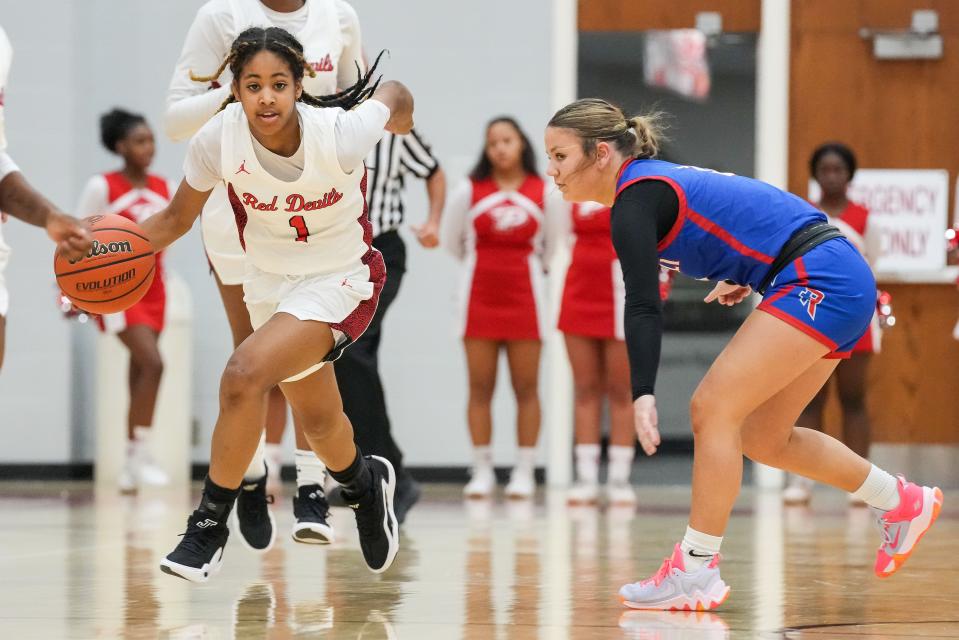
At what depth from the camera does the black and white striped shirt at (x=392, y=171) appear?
17.3 ft

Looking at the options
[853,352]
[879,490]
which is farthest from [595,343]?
[879,490]

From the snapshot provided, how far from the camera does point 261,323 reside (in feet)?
13.0

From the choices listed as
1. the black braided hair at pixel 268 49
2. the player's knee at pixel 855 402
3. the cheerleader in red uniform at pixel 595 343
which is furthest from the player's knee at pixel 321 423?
the player's knee at pixel 855 402

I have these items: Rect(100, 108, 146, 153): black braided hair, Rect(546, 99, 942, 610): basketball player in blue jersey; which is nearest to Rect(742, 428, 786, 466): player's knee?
Rect(546, 99, 942, 610): basketball player in blue jersey

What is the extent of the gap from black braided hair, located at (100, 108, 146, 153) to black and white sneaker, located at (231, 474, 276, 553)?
3.95m

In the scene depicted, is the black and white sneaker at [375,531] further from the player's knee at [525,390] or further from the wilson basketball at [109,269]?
the player's knee at [525,390]

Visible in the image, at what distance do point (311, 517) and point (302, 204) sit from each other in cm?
111

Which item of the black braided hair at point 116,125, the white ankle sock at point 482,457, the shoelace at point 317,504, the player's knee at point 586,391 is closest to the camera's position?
the shoelace at point 317,504

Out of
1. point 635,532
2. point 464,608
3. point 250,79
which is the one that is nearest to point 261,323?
point 250,79

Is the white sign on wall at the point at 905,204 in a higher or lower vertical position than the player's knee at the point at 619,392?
higher

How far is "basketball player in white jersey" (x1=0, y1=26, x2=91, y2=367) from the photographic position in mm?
3676

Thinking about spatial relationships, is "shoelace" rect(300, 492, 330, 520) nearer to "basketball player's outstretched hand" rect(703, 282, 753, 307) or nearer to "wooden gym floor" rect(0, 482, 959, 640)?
"wooden gym floor" rect(0, 482, 959, 640)

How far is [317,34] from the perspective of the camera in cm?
422

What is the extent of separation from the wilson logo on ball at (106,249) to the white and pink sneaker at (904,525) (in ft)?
7.24
